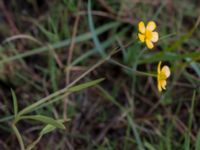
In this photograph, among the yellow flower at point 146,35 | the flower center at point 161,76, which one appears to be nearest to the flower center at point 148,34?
the yellow flower at point 146,35

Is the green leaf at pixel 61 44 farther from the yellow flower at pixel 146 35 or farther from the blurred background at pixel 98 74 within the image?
the yellow flower at pixel 146 35

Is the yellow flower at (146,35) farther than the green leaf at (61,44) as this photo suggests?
No

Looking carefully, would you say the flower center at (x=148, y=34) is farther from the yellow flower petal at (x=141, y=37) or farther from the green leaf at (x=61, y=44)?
the green leaf at (x=61, y=44)

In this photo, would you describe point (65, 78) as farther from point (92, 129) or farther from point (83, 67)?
point (92, 129)

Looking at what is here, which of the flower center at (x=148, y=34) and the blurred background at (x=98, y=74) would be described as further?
the blurred background at (x=98, y=74)

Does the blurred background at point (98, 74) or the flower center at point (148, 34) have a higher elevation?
the flower center at point (148, 34)

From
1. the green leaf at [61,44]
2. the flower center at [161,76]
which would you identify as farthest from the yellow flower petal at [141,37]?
the green leaf at [61,44]

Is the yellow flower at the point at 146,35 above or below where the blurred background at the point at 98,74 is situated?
above

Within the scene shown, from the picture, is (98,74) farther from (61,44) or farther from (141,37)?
(141,37)

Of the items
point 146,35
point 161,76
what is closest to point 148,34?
point 146,35
